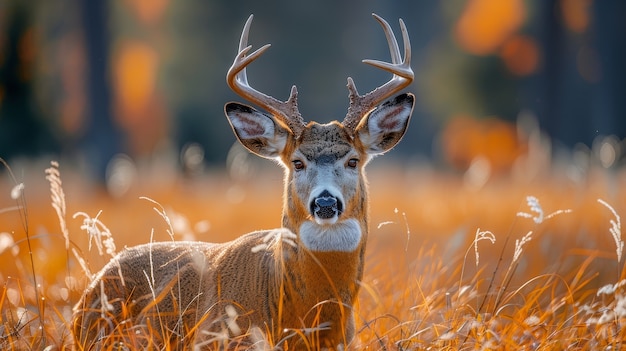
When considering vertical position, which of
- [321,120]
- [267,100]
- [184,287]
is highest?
[267,100]

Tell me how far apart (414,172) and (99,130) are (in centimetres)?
572

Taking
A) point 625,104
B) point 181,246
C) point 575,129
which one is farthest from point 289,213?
point 575,129

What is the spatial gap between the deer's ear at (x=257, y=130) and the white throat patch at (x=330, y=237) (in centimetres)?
81

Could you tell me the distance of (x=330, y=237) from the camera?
4461mm

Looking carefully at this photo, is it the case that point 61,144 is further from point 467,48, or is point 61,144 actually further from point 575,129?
point 575,129

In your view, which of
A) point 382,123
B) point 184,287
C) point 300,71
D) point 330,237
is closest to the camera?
point 330,237

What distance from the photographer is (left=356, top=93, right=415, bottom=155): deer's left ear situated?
201 inches

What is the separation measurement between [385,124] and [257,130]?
759mm

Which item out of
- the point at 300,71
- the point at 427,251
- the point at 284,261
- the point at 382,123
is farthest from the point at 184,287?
the point at 300,71

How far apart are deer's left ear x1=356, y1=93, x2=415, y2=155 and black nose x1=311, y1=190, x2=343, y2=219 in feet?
2.76

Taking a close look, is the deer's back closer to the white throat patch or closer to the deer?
the deer

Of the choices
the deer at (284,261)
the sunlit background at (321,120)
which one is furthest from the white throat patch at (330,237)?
→ the sunlit background at (321,120)

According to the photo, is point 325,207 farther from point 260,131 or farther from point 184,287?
point 184,287

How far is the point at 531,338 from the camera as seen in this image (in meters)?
4.16
